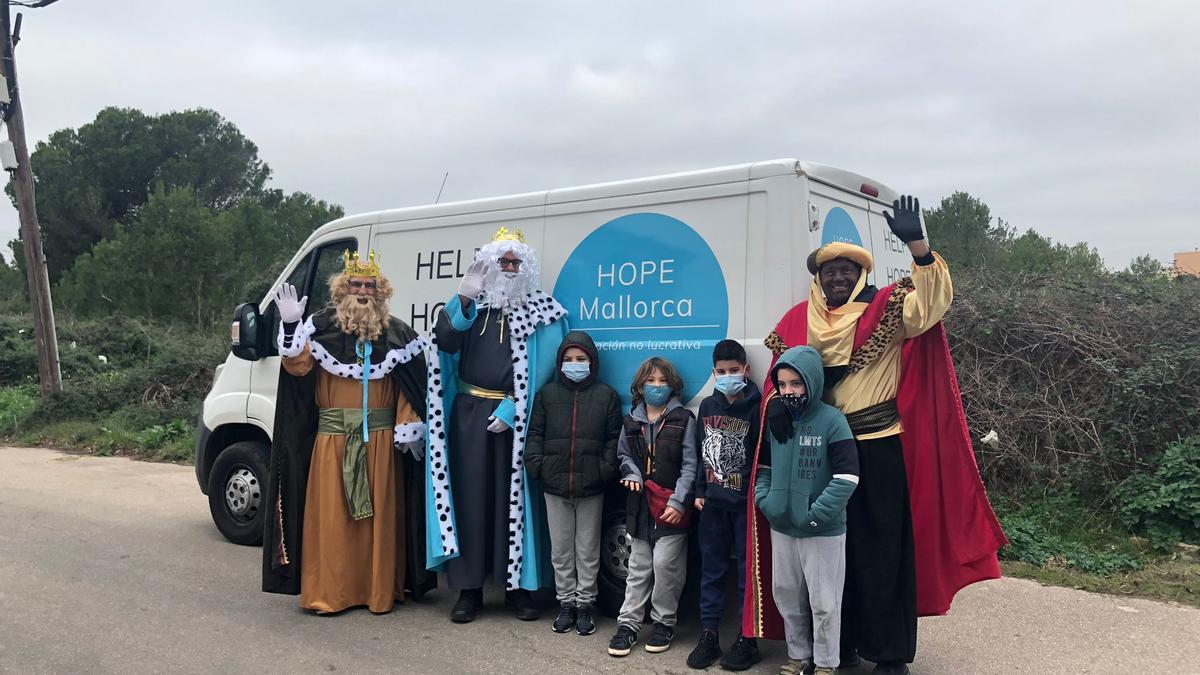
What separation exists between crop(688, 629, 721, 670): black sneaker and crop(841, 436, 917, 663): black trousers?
74cm

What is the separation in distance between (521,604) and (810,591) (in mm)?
1918

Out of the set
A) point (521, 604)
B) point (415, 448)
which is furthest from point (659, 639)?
point (415, 448)

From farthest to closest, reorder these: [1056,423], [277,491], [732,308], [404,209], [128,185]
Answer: [128,185], [1056,423], [404,209], [277,491], [732,308]

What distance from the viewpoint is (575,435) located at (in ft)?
15.5

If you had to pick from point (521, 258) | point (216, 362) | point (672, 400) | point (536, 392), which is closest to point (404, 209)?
point (521, 258)

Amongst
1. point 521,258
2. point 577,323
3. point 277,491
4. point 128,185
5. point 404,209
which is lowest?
point 277,491

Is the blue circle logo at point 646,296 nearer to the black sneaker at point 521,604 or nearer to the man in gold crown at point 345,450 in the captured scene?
the man in gold crown at point 345,450

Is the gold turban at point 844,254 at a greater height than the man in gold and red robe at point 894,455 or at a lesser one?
greater

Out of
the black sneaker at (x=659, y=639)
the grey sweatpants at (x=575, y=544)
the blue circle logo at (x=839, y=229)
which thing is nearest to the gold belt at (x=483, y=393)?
the grey sweatpants at (x=575, y=544)

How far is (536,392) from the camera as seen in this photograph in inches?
196

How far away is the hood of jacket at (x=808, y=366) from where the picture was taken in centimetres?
381

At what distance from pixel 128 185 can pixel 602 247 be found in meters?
29.5

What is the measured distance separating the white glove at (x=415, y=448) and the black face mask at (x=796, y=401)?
2.34 meters

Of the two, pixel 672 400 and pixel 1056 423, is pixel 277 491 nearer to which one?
pixel 672 400
